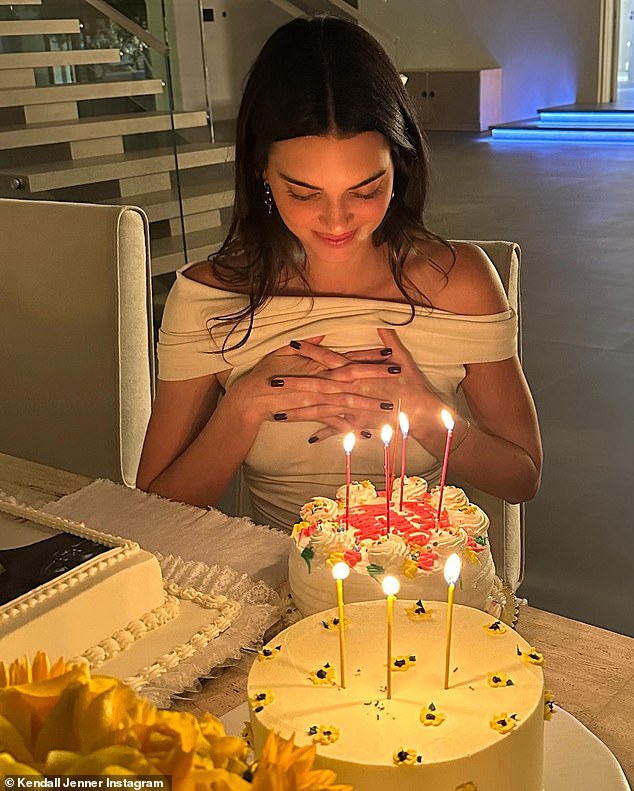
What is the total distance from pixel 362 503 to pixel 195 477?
0.61 m

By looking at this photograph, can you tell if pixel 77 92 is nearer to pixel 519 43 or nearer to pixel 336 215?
pixel 336 215

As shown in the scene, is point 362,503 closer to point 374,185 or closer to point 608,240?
point 374,185

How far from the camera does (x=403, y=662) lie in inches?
29.4

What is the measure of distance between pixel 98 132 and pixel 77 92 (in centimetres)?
33

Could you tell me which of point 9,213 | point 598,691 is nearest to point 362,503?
point 598,691

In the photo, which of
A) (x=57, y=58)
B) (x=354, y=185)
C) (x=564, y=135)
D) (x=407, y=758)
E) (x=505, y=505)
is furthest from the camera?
(x=564, y=135)

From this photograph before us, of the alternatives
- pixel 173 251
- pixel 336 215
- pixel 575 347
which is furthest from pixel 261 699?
pixel 173 251

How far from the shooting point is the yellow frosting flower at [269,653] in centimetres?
76

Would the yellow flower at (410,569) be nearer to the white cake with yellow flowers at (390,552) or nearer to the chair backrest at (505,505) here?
the white cake with yellow flowers at (390,552)

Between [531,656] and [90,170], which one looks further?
[90,170]

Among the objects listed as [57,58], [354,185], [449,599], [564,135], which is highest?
[57,58]

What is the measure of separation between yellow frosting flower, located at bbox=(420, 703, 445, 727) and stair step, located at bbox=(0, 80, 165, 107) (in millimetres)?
4839

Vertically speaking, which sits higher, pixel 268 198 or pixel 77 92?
pixel 77 92

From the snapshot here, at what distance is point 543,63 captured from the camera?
12938 mm
